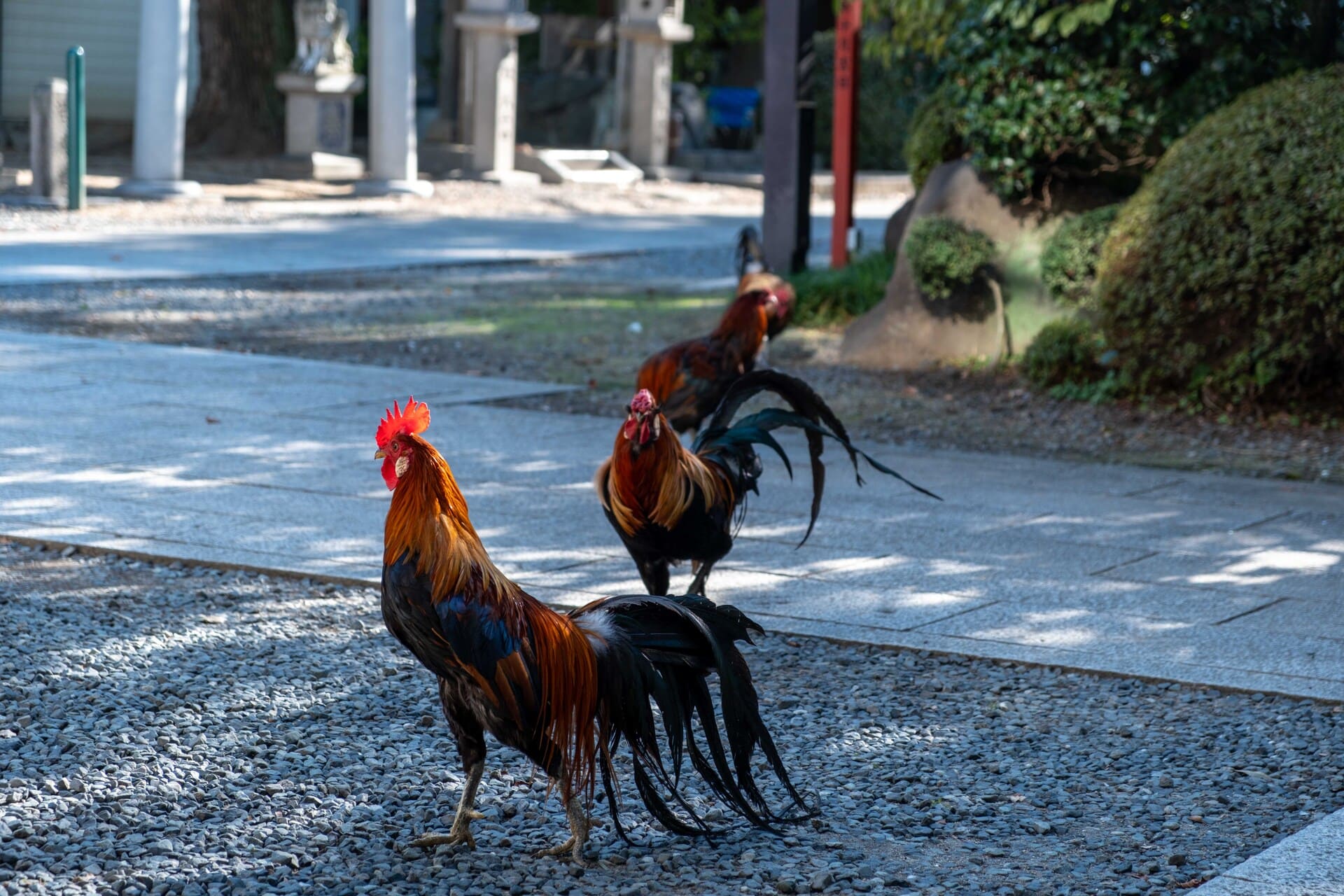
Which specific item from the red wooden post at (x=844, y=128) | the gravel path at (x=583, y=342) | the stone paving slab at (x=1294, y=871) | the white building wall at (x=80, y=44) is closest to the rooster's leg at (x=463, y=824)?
the stone paving slab at (x=1294, y=871)

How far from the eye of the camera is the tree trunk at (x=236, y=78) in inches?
1058

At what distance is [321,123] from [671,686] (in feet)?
76.6

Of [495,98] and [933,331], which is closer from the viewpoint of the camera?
[933,331]

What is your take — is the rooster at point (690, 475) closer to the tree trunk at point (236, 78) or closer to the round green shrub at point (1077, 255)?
the round green shrub at point (1077, 255)

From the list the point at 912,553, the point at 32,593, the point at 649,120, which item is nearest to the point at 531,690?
the point at 32,593

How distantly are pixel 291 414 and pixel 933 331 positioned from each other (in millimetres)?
4961

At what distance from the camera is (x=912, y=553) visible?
22.1 ft

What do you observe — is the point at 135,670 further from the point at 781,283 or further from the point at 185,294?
the point at 185,294

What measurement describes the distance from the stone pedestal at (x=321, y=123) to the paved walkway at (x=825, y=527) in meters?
16.1

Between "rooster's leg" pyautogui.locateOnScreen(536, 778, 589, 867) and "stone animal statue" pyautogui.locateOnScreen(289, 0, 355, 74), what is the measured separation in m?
22.6

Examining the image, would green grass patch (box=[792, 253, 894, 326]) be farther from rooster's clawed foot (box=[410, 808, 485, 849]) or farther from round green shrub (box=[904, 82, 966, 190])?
rooster's clawed foot (box=[410, 808, 485, 849])

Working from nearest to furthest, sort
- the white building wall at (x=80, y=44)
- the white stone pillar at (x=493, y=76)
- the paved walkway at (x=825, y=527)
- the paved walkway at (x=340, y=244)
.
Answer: the paved walkway at (x=825, y=527), the paved walkway at (x=340, y=244), the white building wall at (x=80, y=44), the white stone pillar at (x=493, y=76)

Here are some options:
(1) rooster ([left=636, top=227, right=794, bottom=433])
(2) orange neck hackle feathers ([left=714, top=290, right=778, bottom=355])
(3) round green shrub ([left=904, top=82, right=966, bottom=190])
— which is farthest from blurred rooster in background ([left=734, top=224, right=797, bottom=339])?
(3) round green shrub ([left=904, top=82, right=966, bottom=190])

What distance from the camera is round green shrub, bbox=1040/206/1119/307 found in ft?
35.8
